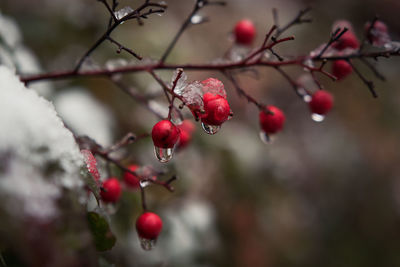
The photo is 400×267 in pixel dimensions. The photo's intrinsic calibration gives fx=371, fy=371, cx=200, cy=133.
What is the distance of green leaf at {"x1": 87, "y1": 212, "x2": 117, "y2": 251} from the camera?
51.6 inches

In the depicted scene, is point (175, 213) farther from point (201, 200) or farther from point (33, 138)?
point (33, 138)

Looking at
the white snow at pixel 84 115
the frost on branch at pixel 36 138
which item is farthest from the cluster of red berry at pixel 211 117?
the white snow at pixel 84 115

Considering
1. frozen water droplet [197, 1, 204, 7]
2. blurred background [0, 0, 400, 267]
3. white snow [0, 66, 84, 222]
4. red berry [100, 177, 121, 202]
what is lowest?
blurred background [0, 0, 400, 267]

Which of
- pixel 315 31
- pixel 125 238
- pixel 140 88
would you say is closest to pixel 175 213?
pixel 125 238

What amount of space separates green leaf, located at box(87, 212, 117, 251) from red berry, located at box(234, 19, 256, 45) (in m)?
1.39

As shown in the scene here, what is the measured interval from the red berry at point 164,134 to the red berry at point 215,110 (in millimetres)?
129

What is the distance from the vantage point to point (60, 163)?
112 centimetres

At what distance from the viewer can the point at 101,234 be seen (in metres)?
1.32

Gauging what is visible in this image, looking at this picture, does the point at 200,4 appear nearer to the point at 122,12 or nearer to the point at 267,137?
the point at 122,12

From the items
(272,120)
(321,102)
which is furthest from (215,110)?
(321,102)

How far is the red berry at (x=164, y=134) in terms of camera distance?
1389mm

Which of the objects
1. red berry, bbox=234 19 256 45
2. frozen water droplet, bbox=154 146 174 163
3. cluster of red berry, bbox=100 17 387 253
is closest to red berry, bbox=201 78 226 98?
cluster of red berry, bbox=100 17 387 253

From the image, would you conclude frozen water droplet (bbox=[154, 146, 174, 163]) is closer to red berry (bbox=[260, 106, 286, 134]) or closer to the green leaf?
the green leaf

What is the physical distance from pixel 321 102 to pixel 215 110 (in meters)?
0.70
